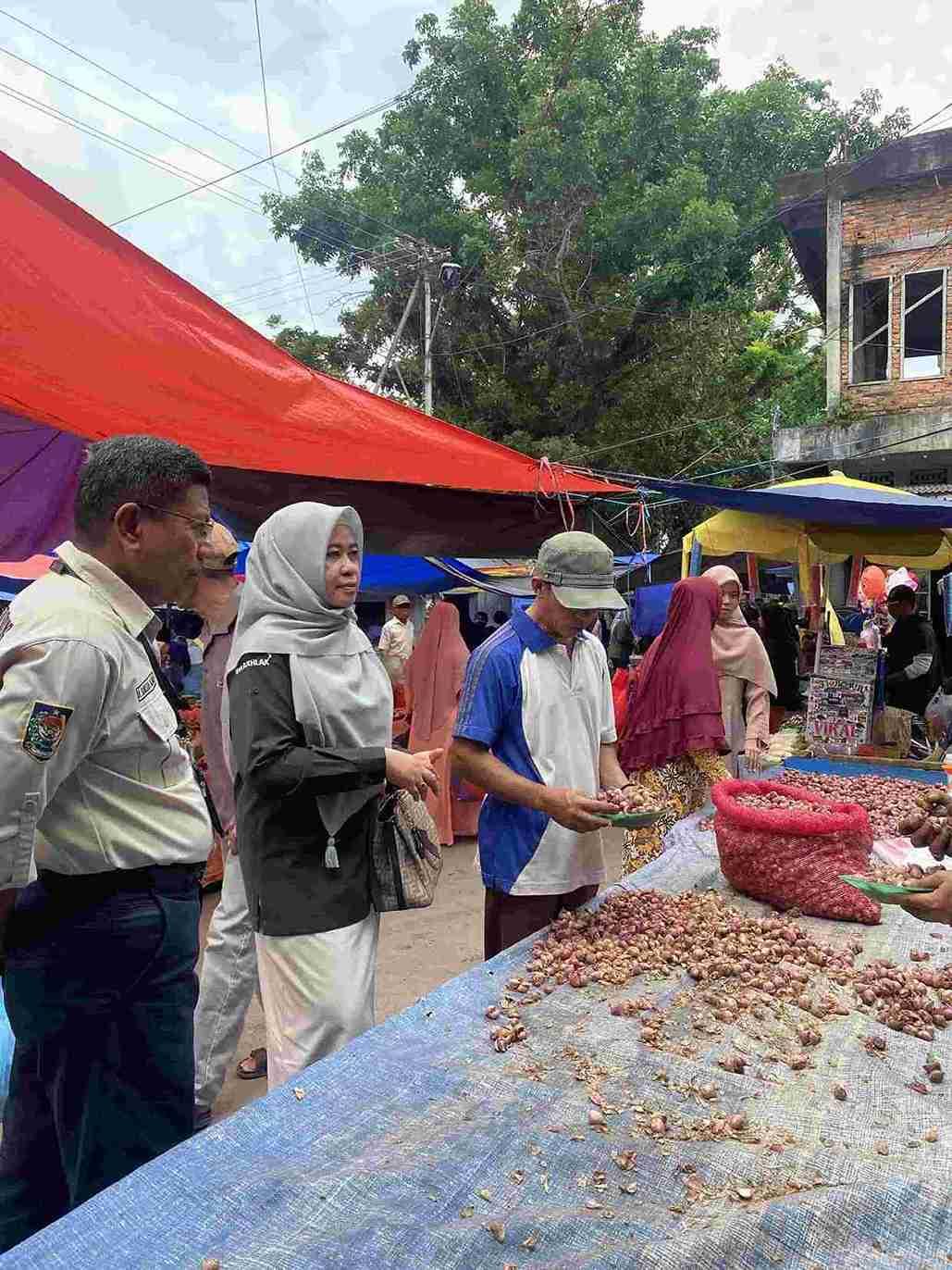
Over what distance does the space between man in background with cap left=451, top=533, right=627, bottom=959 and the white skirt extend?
681 millimetres

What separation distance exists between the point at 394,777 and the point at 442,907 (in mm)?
3689

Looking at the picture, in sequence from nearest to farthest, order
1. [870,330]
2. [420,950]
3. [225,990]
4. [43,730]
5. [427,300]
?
1. [43,730]
2. [225,990]
3. [420,950]
4. [870,330]
5. [427,300]

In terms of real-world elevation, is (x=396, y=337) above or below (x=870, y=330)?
above

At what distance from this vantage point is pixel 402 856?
2258 millimetres

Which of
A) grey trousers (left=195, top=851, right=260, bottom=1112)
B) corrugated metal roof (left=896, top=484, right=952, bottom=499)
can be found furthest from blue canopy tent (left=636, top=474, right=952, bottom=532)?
corrugated metal roof (left=896, top=484, right=952, bottom=499)

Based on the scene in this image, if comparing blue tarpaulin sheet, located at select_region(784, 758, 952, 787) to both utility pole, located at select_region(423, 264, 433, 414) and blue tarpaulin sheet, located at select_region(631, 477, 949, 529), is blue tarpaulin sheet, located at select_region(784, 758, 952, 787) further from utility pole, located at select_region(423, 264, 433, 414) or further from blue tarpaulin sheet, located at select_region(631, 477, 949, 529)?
utility pole, located at select_region(423, 264, 433, 414)

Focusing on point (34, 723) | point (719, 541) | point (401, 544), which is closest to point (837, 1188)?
point (34, 723)

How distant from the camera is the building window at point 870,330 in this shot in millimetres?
14289

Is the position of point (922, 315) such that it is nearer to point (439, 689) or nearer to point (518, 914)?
point (439, 689)

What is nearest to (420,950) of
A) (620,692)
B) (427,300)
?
(620,692)

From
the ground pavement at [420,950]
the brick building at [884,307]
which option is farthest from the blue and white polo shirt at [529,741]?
the brick building at [884,307]

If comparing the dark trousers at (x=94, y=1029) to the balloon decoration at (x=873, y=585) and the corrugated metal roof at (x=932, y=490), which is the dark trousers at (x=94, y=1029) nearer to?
the balloon decoration at (x=873, y=585)

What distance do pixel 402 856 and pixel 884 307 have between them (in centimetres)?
1514

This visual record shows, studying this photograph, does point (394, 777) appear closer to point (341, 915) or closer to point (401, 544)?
point (341, 915)
